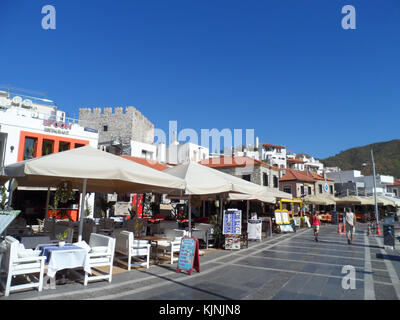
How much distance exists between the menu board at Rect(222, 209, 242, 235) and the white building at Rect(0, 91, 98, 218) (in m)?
13.2

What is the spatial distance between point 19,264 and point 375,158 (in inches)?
3982

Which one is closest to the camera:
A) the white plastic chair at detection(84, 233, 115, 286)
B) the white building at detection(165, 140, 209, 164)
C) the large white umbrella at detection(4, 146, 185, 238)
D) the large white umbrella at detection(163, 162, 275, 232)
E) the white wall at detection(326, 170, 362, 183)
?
the large white umbrella at detection(4, 146, 185, 238)

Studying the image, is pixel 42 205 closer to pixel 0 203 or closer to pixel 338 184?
pixel 0 203

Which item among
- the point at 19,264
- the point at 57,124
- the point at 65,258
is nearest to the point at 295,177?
the point at 57,124

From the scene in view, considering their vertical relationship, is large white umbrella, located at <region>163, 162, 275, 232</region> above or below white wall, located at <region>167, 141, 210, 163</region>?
below

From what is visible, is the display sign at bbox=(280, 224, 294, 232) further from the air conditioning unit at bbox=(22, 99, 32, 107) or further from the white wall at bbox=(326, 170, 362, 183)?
the white wall at bbox=(326, 170, 362, 183)

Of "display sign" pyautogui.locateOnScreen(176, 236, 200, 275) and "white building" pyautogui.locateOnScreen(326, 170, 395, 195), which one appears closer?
"display sign" pyautogui.locateOnScreen(176, 236, 200, 275)

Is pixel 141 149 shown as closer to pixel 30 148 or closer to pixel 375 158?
pixel 30 148

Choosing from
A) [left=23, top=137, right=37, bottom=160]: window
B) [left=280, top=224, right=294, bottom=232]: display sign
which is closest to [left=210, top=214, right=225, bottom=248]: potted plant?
[left=280, top=224, right=294, bottom=232]: display sign

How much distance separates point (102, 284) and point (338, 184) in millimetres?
52163

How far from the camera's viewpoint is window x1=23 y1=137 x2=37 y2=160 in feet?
56.7

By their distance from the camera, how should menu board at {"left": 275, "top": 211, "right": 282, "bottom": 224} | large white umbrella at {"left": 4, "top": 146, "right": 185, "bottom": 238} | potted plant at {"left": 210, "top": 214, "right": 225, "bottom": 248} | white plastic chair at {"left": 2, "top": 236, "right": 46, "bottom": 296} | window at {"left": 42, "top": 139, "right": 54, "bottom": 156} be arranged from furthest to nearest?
1. window at {"left": 42, "top": 139, "right": 54, "bottom": 156}
2. menu board at {"left": 275, "top": 211, "right": 282, "bottom": 224}
3. potted plant at {"left": 210, "top": 214, "right": 225, "bottom": 248}
4. large white umbrella at {"left": 4, "top": 146, "right": 185, "bottom": 238}
5. white plastic chair at {"left": 2, "top": 236, "right": 46, "bottom": 296}
